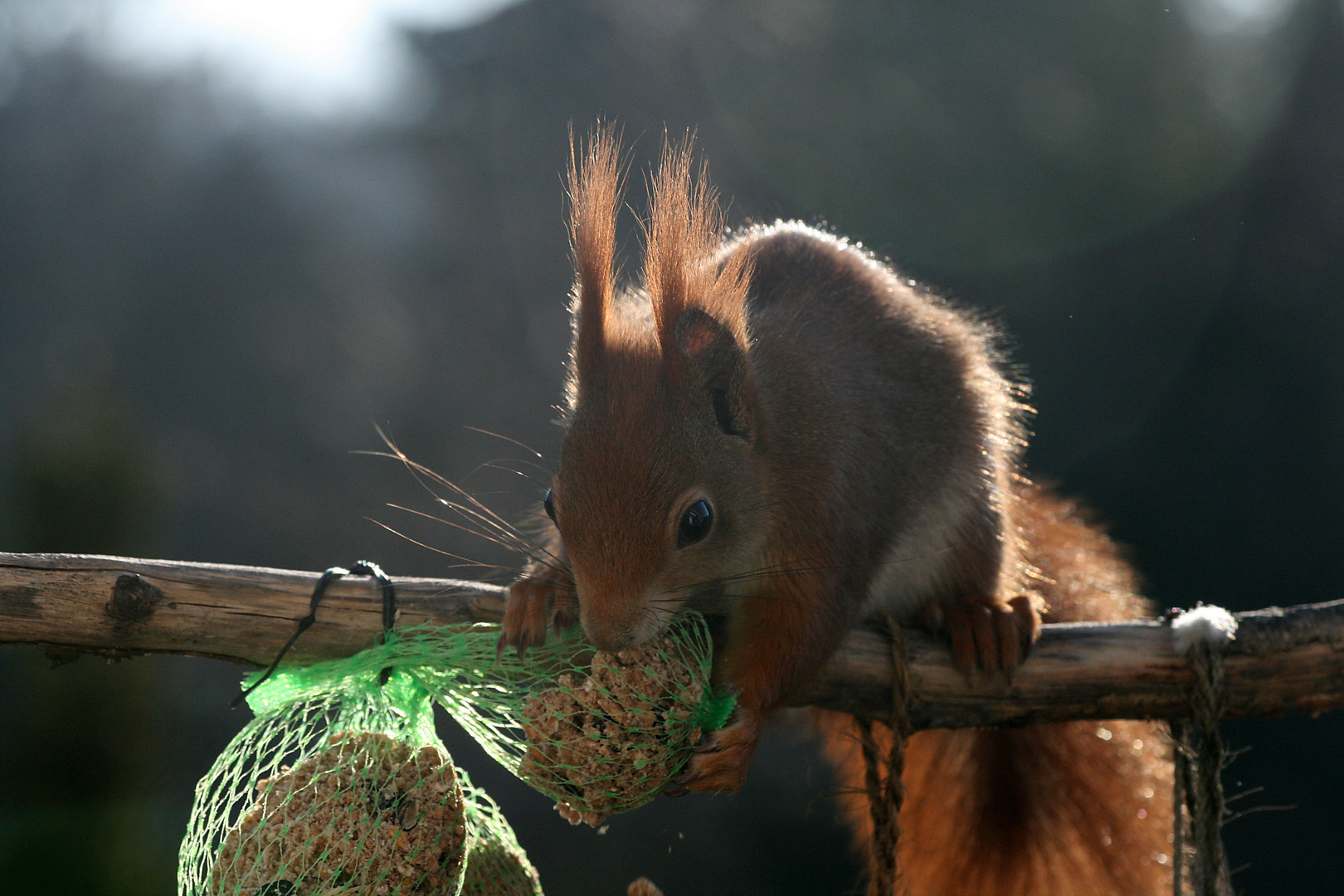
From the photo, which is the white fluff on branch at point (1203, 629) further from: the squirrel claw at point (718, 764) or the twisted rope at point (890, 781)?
the squirrel claw at point (718, 764)

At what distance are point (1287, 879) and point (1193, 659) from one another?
1582 millimetres

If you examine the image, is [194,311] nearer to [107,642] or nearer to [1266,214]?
[107,642]

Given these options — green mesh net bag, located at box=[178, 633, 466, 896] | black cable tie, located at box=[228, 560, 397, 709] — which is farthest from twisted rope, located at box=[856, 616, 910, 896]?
black cable tie, located at box=[228, 560, 397, 709]

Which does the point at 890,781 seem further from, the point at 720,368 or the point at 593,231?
the point at 593,231

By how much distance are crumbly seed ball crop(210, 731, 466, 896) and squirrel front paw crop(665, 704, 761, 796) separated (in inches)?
8.4

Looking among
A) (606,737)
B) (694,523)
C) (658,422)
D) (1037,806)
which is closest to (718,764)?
(606,737)

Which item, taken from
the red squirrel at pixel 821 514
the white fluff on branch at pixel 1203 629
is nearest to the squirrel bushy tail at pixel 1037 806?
the red squirrel at pixel 821 514

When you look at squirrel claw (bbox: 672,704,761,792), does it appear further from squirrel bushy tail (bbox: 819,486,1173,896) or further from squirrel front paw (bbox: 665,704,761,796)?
squirrel bushy tail (bbox: 819,486,1173,896)

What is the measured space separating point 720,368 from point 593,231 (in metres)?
0.23

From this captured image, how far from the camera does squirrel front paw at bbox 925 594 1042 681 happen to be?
113 cm

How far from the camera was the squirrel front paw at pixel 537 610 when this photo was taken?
3.22 ft

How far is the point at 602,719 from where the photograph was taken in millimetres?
776

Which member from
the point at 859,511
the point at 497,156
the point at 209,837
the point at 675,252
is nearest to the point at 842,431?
the point at 859,511

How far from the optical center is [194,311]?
3.41m
